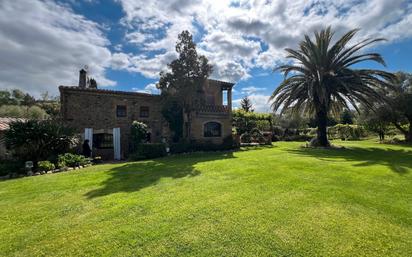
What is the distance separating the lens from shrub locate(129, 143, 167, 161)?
15773 millimetres

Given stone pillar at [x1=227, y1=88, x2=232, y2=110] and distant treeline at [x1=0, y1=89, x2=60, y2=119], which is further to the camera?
distant treeline at [x1=0, y1=89, x2=60, y2=119]

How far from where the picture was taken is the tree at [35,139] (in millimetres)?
11773

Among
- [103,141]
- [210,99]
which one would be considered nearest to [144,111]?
[103,141]

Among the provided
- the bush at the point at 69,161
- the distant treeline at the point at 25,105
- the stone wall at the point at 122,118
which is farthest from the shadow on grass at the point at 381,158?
the distant treeline at the point at 25,105

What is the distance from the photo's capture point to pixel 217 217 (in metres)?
4.78

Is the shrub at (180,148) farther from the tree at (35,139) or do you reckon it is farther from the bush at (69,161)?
the tree at (35,139)

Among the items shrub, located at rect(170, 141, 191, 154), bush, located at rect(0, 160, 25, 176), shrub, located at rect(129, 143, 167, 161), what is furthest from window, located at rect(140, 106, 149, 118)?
bush, located at rect(0, 160, 25, 176)

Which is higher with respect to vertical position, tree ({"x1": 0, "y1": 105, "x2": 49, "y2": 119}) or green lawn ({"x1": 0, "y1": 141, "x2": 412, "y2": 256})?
tree ({"x1": 0, "y1": 105, "x2": 49, "y2": 119})

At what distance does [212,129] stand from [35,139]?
45.7 feet

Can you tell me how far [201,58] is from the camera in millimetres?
19422

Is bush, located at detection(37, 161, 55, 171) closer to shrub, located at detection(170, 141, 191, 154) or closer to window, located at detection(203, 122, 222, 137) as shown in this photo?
shrub, located at detection(170, 141, 191, 154)

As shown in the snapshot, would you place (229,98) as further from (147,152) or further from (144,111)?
(147,152)

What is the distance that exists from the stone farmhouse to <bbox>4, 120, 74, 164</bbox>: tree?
3899mm

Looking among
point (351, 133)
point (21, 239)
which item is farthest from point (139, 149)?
point (351, 133)
